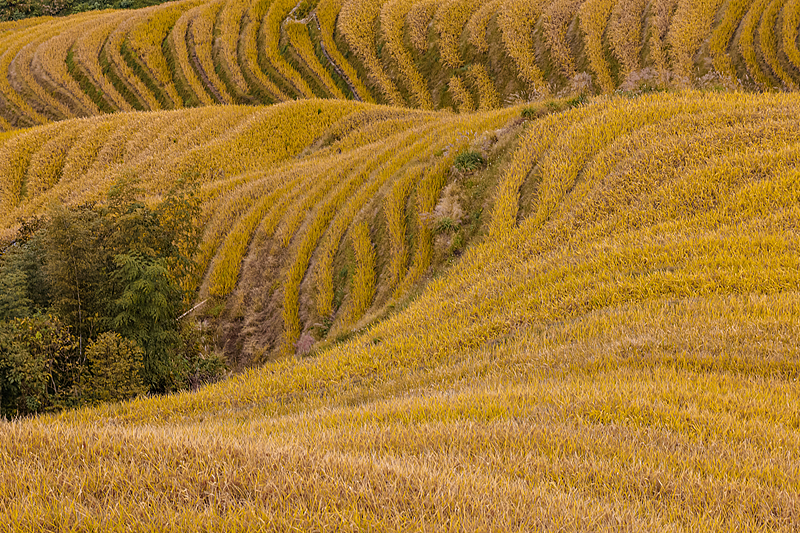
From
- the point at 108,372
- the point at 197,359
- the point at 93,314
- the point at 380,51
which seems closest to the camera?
the point at 108,372

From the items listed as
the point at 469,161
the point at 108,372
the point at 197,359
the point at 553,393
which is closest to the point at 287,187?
the point at 469,161

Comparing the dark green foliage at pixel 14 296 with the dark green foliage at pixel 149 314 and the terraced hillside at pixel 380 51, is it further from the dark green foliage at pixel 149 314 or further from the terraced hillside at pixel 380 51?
the terraced hillside at pixel 380 51

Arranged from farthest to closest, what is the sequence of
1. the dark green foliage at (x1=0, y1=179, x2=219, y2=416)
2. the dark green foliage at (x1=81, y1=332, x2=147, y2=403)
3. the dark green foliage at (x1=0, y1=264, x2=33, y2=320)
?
the dark green foliage at (x1=0, y1=264, x2=33, y2=320)
the dark green foliage at (x1=81, y1=332, x2=147, y2=403)
the dark green foliage at (x1=0, y1=179, x2=219, y2=416)

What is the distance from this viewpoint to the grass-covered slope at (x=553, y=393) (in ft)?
10.2

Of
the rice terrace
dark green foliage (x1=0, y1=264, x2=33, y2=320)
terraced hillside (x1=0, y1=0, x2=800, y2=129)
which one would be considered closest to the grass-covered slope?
the rice terrace

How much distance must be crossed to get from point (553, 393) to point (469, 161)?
969 centimetres

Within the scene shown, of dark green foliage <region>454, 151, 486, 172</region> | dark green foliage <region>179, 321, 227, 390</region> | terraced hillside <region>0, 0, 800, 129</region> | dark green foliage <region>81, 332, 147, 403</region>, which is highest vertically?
terraced hillside <region>0, 0, 800, 129</region>

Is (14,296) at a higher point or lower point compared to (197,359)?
higher

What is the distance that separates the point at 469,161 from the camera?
14258mm

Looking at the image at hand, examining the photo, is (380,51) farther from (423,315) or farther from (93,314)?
(423,315)

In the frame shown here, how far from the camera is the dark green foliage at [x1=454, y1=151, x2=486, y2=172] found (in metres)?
14.1

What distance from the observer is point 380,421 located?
5.67 metres

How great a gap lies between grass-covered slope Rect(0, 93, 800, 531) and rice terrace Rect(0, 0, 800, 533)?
0.12ft

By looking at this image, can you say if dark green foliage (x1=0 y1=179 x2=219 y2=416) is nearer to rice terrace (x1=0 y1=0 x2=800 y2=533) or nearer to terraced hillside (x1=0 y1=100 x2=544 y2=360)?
rice terrace (x1=0 y1=0 x2=800 y2=533)
